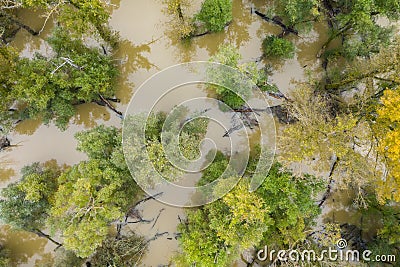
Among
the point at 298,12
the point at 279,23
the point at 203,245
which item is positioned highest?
the point at 279,23

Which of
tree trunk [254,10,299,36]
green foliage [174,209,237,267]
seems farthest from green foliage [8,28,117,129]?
tree trunk [254,10,299,36]

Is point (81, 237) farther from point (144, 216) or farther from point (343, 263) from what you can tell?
point (343, 263)

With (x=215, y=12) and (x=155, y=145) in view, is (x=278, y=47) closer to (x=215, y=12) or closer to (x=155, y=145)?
(x=215, y=12)

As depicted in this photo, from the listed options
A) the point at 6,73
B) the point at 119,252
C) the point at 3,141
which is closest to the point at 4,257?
the point at 3,141

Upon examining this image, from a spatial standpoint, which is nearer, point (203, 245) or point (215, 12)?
point (203, 245)

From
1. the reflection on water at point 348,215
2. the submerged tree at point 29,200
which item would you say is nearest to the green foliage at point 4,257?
the submerged tree at point 29,200

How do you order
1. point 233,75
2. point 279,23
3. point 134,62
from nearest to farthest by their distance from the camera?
point 233,75, point 279,23, point 134,62

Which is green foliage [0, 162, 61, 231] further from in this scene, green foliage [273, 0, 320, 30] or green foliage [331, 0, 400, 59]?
green foliage [331, 0, 400, 59]

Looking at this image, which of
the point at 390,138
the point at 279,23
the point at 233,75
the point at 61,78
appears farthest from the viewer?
the point at 279,23
